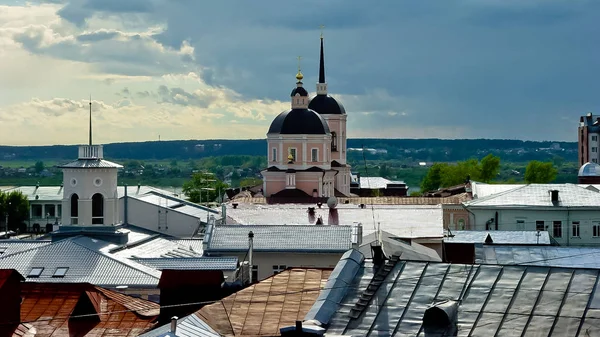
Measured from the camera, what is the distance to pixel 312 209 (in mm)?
64625

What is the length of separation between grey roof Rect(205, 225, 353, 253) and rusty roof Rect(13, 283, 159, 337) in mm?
12025

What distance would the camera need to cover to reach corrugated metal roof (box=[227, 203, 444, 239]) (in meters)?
57.9

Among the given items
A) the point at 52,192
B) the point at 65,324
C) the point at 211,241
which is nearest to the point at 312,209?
the point at 211,241

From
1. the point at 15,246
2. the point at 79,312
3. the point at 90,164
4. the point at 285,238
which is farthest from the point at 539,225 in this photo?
the point at 79,312

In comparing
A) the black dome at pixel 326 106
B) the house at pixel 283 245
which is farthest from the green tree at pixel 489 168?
the house at pixel 283 245

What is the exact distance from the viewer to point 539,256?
34.7 meters

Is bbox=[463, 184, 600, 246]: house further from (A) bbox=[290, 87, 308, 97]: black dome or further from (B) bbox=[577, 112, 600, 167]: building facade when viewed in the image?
(B) bbox=[577, 112, 600, 167]: building facade

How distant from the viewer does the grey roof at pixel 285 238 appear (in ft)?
151

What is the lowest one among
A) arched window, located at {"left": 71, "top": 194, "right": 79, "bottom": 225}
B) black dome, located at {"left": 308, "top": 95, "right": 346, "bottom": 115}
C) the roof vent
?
the roof vent

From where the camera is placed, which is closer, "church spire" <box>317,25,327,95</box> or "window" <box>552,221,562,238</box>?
"window" <box>552,221,562,238</box>

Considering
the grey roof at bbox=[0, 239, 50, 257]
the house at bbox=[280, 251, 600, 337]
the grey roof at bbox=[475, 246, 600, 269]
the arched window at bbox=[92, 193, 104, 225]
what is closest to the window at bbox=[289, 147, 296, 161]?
the arched window at bbox=[92, 193, 104, 225]

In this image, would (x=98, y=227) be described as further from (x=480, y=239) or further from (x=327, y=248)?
(x=480, y=239)

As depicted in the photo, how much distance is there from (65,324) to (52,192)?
101859 millimetres

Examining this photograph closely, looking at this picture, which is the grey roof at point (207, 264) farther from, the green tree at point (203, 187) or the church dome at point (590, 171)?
the green tree at point (203, 187)
